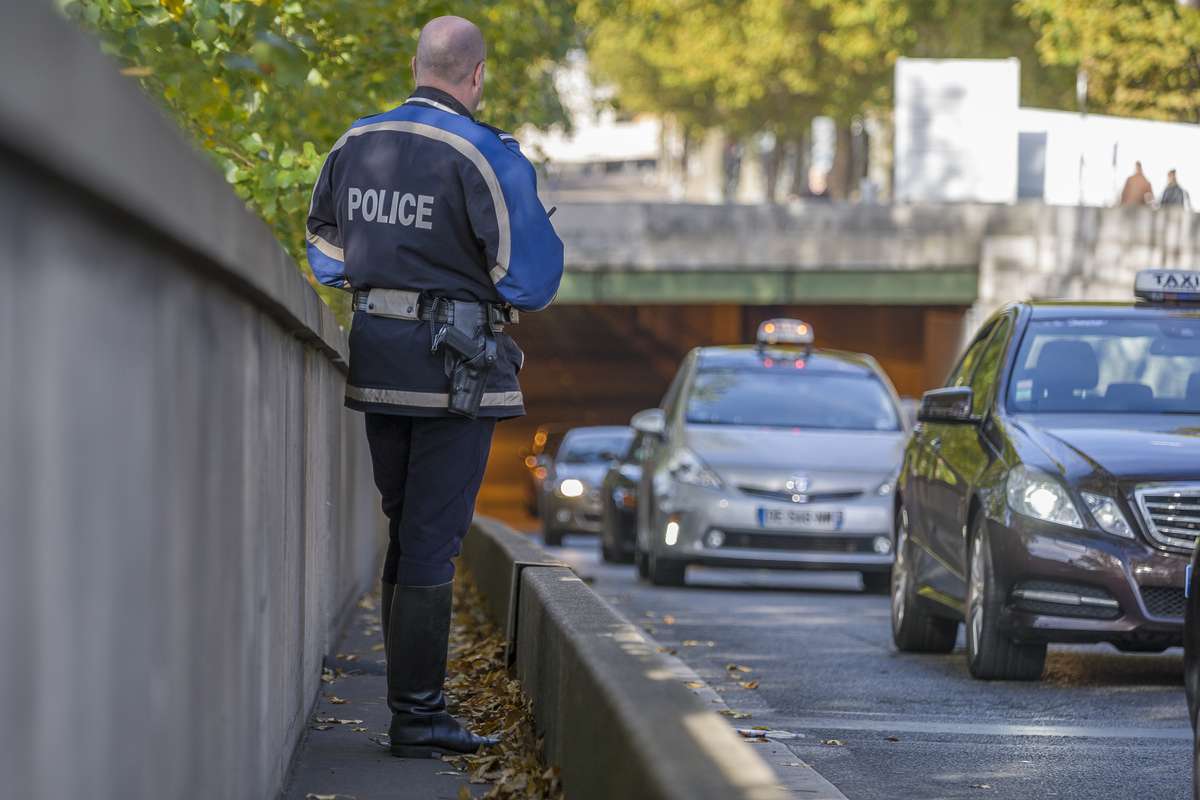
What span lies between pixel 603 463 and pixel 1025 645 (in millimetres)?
20848

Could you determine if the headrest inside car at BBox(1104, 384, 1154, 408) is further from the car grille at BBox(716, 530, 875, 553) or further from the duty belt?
the car grille at BBox(716, 530, 875, 553)

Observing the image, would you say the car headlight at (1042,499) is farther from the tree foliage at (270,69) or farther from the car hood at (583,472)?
the car hood at (583,472)

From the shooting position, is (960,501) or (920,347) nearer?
(960,501)

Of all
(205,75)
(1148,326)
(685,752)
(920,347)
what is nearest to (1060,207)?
(920,347)

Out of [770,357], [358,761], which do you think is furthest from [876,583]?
[358,761]

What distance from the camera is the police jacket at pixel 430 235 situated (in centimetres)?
596

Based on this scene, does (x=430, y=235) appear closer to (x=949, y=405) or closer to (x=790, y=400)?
(x=949, y=405)

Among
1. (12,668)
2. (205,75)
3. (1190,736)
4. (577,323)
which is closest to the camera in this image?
(12,668)

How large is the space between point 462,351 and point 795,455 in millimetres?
10913

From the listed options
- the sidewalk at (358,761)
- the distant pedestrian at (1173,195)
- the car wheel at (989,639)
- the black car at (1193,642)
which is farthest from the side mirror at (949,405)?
the distant pedestrian at (1173,195)

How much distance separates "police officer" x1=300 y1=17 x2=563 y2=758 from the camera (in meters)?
5.98

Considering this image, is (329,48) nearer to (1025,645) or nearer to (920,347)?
(1025,645)

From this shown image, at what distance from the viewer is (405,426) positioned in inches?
243

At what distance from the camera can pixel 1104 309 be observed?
36.0ft
